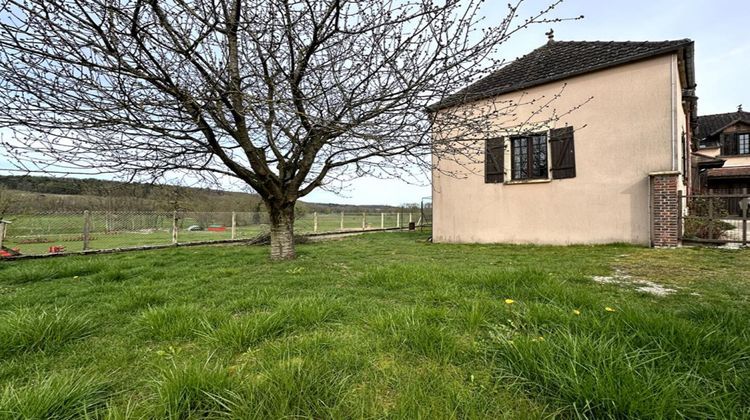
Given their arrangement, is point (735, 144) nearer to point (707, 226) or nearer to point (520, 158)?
point (707, 226)

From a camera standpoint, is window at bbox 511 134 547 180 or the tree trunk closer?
the tree trunk

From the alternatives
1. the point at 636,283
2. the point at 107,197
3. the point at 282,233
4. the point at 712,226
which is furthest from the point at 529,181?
the point at 107,197

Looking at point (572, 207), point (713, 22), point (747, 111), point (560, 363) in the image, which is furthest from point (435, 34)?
point (747, 111)

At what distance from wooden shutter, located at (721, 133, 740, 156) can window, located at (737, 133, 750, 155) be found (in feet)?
0.49

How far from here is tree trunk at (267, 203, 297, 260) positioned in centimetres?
541

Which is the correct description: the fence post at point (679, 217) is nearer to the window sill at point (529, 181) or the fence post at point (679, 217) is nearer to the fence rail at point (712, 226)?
the fence rail at point (712, 226)

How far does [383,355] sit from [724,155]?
113ft

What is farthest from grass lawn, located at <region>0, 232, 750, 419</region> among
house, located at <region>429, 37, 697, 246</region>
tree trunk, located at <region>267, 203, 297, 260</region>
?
house, located at <region>429, 37, 697, 246</region>

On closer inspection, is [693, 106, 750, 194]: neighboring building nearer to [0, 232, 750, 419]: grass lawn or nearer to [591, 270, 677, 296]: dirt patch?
[591, 270, 677, 296]: dirt patch

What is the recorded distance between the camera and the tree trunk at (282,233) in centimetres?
541

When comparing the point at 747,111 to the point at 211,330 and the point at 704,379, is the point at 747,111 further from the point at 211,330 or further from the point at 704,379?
the point at 211,330

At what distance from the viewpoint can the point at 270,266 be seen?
4.88 meters

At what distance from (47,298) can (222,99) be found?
280 centimetres

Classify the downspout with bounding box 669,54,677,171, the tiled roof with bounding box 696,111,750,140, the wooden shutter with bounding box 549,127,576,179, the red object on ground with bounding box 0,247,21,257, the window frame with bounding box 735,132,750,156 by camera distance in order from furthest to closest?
1. the tiled roof with bounding box 696,111,750,140
2. the window frame with bounding box 735,132,750,156
3. the wooden shutter with bounding box 549,127,576,179
4. the downspout with bounding box 669,54,677,171
5. the red object on ground with bounding box 0,247,21,257
